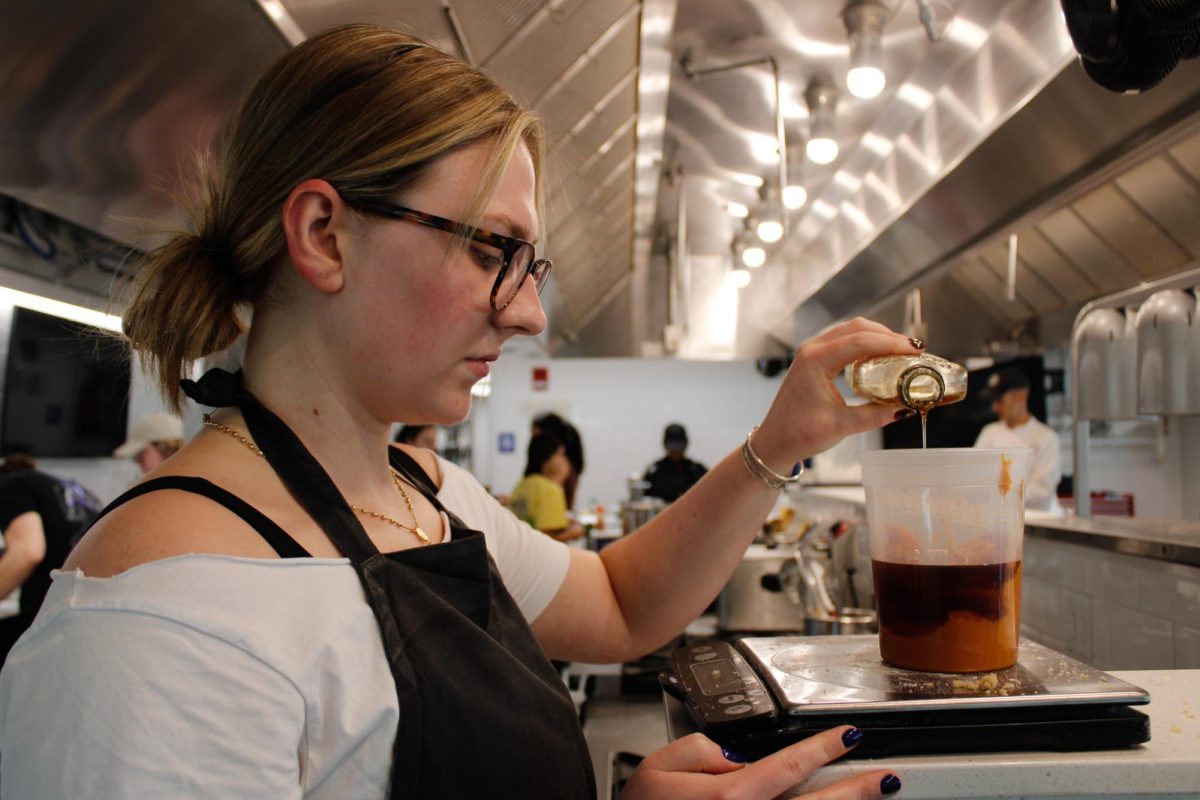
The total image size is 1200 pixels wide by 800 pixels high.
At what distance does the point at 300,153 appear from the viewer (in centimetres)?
86

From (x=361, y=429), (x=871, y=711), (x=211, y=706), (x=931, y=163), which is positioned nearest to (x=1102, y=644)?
(x=871, y=711)

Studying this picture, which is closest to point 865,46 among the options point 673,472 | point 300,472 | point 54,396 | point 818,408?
point 818,408

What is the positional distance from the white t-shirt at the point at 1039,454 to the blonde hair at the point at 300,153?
15.5 feet

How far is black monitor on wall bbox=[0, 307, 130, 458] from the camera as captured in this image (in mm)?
3670

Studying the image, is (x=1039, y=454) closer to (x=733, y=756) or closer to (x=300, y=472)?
(x=733, y=756)

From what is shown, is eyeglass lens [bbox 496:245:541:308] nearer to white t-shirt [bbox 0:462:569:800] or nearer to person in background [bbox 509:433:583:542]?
white t-shirt [bbox 0:462:569:800]

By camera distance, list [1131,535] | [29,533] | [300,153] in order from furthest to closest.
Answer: [29,533] → [1131,535] → [300,153]

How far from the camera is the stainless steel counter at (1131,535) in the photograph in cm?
143

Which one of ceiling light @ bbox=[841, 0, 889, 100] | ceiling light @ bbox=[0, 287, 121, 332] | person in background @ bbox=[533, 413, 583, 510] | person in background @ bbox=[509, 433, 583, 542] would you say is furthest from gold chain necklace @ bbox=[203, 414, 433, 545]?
person in background @ bbox=[533, 413, 583, 510]

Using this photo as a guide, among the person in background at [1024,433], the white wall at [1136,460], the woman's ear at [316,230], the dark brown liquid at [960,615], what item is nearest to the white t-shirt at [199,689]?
the woman's ear at [316,230]

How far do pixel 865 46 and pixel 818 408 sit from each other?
2220mm

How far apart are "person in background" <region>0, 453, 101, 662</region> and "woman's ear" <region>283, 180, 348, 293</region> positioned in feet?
8.71

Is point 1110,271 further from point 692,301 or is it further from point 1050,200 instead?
point 692,301

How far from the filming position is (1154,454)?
5.40 meters
